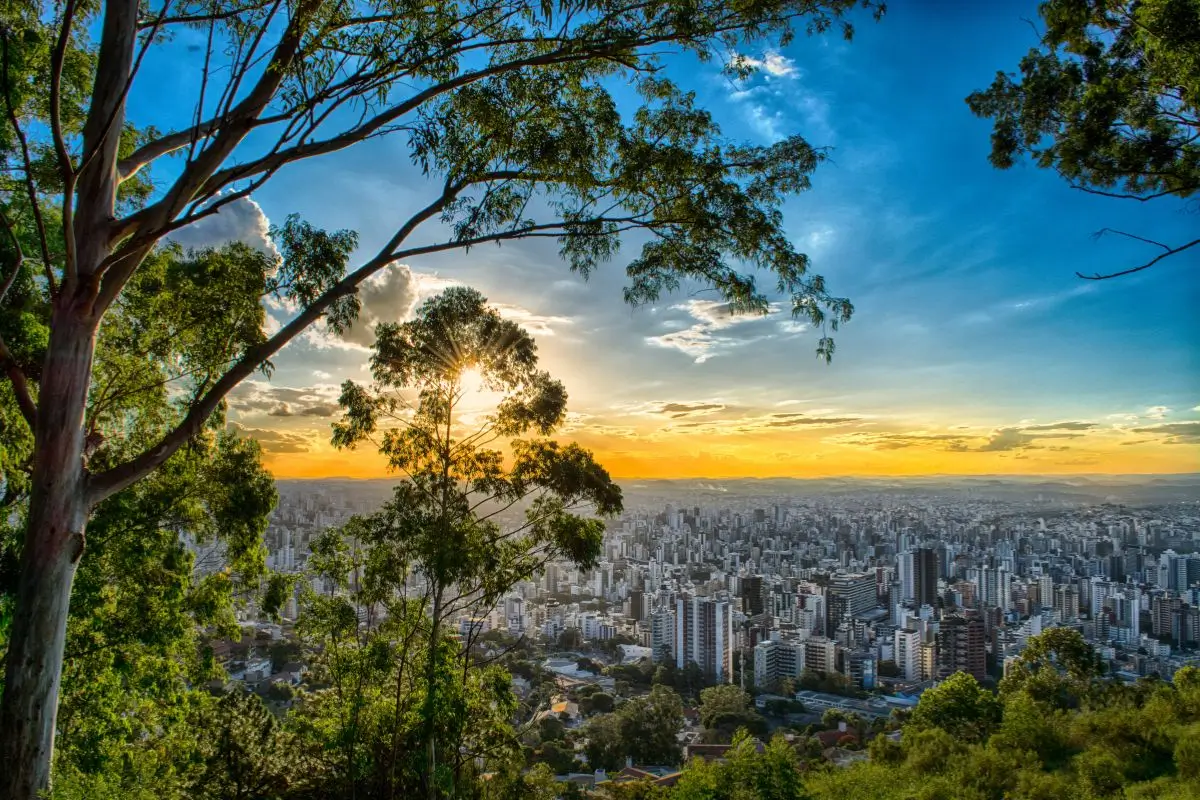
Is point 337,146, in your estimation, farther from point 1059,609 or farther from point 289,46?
point 1059,609

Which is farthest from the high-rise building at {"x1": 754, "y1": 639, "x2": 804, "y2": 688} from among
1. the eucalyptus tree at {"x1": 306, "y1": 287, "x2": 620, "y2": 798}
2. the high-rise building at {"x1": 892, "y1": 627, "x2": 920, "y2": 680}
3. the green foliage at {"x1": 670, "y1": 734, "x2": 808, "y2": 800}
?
the eucalyptus tree at {"x1": 306, "y1": 287, "x2": 620, "y2": 798}

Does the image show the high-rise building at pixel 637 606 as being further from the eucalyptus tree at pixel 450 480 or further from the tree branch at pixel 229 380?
the tree branch at pixel 229 380

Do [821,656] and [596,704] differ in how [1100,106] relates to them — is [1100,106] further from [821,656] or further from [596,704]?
[821,656]

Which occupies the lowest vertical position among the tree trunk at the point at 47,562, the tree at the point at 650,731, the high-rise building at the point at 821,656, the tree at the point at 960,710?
the high-rise building at the point at 821,656

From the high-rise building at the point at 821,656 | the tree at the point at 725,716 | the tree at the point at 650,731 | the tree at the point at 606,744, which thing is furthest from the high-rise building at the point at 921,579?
the tree at the point at 606,744

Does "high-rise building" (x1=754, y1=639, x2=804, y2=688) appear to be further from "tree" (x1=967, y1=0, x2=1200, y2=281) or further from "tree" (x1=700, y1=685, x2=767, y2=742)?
"tree" (x1=967, y1=0, x2=1200, y2=281)

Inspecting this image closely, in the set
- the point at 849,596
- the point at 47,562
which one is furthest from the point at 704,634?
the point at 47,562

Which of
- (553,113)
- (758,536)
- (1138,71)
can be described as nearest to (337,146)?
(553,113)
